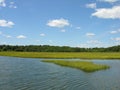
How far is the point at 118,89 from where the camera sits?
92.8 feet

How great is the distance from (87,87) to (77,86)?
4.29 ft

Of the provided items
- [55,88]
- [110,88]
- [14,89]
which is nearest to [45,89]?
[55,88]

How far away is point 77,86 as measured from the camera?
30328mm

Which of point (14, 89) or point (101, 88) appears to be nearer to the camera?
point (14, 89)

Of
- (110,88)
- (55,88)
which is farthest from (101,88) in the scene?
(55,88)

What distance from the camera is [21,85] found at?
29406 millimetres

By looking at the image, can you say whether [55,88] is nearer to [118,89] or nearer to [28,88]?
[28,88]

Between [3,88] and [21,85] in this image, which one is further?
[21,85]

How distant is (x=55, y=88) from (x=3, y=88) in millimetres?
5873

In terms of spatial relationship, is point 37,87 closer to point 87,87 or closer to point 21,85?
point 21,85

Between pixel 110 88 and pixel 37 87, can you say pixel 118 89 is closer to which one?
pixel 110 88

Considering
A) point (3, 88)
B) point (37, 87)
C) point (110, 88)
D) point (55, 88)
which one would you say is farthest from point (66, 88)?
point (3, 88)

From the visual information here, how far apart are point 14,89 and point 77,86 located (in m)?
7.96

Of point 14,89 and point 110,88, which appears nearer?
point 14,89
